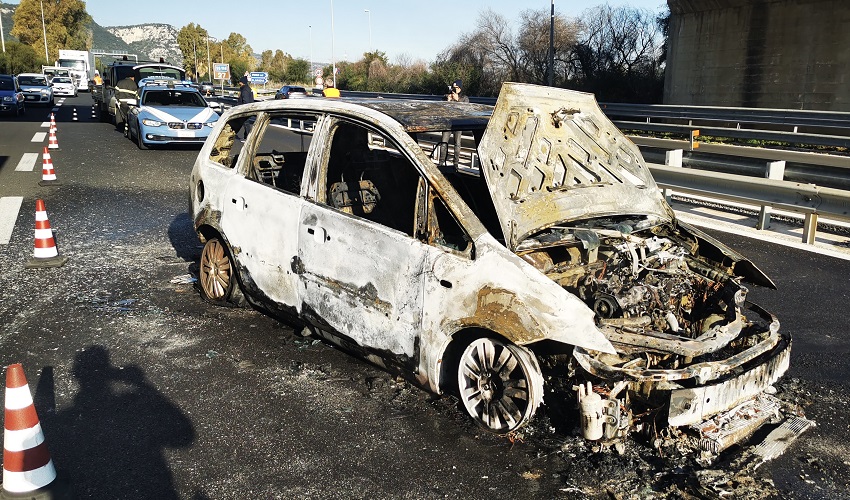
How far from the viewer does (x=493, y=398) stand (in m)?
3.92

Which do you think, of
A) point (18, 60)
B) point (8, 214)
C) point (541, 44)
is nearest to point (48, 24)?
point (18, 60)

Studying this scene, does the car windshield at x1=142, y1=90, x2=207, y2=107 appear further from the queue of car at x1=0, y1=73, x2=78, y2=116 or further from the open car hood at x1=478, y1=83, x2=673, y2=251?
the open car hood at x1=478, y1=83, x2=673, y2=251

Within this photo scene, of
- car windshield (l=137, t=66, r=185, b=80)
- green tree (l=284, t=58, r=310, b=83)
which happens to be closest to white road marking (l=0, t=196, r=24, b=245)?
car windshield (l=137, t=66, r=185, b=80)

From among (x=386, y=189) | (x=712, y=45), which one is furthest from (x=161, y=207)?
(x=712, y=45)

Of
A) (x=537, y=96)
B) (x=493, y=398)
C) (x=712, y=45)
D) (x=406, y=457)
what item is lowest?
(x=406, y=457)

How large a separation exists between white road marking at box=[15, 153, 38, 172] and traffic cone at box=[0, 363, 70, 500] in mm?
13473

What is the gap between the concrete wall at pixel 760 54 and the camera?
26.7 meters

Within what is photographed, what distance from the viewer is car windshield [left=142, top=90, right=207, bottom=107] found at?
19031mm

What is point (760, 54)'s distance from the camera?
96.1 ft

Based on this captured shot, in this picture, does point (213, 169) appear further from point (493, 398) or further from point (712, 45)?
point (712, 45)

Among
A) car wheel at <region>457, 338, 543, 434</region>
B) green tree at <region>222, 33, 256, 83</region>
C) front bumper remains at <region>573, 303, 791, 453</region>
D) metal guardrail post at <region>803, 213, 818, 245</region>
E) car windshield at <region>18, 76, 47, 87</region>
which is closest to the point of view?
front bumper remains at <region>573, 303, 791, 453</region>

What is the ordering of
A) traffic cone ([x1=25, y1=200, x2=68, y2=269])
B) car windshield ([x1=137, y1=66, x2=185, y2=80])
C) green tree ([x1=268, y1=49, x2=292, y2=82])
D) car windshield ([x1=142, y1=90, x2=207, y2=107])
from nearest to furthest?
traffic cone ([x1=25, y1=200, x2=68, y2=269]) < car windshield ([x1=142, y1=90, x2=207, y2=107]) < car windshield ([x1=137, y1=66, x2=185, y2=80]) < green tree ([x1=268, y1=49, x2=292, y2=82])

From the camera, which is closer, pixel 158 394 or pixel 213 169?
pixel 158 394

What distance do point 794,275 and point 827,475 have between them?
3.98 meters
